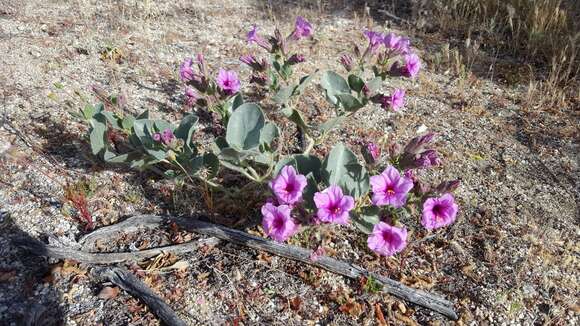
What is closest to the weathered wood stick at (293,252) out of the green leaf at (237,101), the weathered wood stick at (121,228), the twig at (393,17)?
the weathered wood stick at (121,228)

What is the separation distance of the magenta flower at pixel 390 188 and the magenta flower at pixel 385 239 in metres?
0.10


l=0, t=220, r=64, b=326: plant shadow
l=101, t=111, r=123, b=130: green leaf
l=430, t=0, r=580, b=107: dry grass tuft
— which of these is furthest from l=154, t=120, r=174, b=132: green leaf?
l=430, t=0, r=580, b=107: dry grass tuft

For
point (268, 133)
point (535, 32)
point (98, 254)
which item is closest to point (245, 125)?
point (268, 133)

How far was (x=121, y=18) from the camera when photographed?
480 cm

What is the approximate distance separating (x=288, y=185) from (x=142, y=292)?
2.84ft

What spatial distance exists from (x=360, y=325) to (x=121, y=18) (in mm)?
3762

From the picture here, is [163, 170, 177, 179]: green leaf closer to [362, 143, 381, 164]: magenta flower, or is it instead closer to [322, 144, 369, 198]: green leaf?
[322, 144, 369, 198]: green leaf

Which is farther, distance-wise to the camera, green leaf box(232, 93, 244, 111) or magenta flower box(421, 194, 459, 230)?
green leaf box(232, 93, 244, 111)

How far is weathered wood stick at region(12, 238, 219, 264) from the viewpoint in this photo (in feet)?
8.14

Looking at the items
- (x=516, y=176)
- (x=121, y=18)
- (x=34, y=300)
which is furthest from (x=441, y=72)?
(x=34, y=300)

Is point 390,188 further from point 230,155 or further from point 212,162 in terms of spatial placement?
point 212,162

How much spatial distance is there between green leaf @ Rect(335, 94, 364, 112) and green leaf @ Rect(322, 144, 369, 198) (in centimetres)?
40

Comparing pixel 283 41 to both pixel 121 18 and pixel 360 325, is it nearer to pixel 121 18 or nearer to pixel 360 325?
pixel 360 325

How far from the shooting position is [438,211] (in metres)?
2.22
